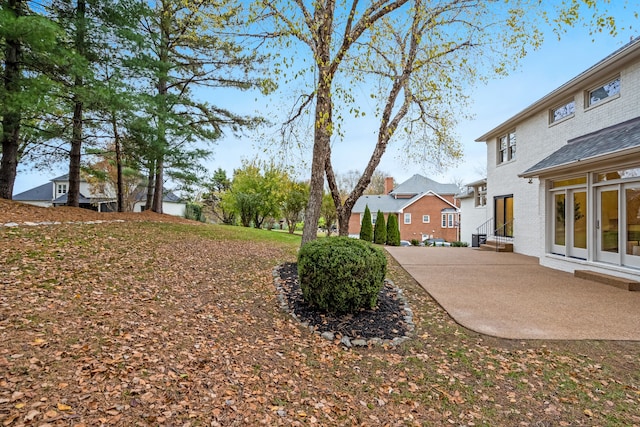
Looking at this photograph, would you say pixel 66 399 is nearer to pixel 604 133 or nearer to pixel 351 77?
pixel 351 77

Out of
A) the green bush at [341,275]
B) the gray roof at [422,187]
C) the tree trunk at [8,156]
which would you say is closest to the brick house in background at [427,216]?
the gray roof at [422,187]

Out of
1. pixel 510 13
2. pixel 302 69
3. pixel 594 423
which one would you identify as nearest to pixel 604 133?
pixel 510 13

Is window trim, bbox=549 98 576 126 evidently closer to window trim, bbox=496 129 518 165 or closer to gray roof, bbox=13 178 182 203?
window trim, bbox=496 129 518 165

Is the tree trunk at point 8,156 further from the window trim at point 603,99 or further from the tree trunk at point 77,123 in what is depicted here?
the window trim at point 603,99

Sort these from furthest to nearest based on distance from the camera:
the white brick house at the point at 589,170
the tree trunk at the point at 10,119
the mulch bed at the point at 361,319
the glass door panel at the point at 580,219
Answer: the tree trunk at the point at 10,119 < the glass door panel at the point at 580,219 < the white brick house at the point at 589,170 < the mulch bed at the point at 361,319

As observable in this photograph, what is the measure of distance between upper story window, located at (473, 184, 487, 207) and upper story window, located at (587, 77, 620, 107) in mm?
7493

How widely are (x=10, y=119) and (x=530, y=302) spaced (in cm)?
1361

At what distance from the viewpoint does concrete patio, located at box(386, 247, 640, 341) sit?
180 inches

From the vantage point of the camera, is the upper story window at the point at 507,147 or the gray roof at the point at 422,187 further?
the gray roof at the point at 422,187

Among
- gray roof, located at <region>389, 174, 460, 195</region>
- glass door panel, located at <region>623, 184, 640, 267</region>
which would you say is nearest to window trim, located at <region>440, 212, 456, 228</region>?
gray roof, located at <region>389, 174, 460, 195</region>

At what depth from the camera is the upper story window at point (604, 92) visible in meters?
8.34

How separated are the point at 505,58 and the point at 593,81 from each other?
2.86 meters

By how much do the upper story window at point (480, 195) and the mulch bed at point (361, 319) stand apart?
42.1 feet

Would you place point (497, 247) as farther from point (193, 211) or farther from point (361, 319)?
point (193, 211)
